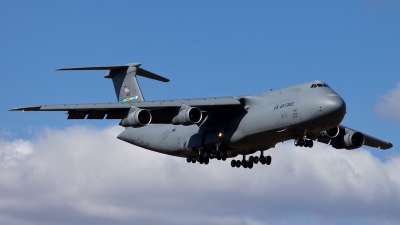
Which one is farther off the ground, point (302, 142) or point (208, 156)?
point (208, 156)

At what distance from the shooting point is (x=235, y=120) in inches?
1209

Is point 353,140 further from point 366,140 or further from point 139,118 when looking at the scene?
point 139,118

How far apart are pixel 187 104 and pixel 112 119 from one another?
3019 millimetres

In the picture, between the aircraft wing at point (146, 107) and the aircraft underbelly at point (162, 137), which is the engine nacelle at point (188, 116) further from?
the aircraft underbelly at point (162, 137)

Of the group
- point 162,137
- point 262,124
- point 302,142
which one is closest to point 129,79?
point 162,137

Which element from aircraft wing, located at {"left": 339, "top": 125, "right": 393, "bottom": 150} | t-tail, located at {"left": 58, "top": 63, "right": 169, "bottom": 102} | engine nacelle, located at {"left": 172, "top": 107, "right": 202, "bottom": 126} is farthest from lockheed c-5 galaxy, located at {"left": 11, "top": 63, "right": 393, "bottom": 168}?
t-tail, located at {"left": 58, "top": 63, "right": 169, "bottom": 102}

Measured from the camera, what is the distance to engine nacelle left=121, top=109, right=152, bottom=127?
96.7ft

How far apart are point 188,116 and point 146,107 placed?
5.52 ft

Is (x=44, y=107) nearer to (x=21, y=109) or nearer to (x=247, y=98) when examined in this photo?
(x=21, y=109)

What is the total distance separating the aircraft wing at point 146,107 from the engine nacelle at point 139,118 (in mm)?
458

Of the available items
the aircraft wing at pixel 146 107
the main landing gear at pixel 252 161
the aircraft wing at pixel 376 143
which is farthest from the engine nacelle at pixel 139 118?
the aircraft wing at pixel 376 143

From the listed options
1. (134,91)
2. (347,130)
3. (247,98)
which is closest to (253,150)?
(247,98)

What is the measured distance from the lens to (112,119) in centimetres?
3150

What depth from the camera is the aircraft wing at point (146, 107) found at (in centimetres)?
3027
